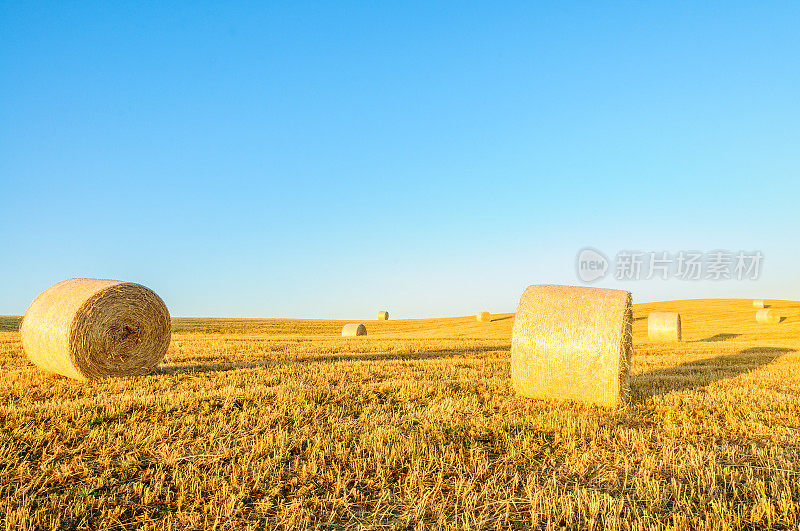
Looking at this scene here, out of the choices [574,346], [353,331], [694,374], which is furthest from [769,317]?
[574,346]

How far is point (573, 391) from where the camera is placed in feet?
26.5

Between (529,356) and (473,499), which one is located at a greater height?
(529,356)

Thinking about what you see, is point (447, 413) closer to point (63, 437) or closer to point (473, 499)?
point (473, 499)

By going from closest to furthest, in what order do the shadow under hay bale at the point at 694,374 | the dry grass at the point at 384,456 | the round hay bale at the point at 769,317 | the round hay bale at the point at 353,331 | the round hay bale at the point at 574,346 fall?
the dry grass at the point at 384,456
the round hay bale at the point at 574,346
the shadow under hay bale at the point at 694,374
the round hay bale at the point at 353,331
the round hay bale at the point at 769,317

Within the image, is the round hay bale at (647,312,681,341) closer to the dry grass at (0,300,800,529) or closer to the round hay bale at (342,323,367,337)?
the round hay bale at (342,323,367,337)

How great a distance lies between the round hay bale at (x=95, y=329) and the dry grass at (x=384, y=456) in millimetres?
787

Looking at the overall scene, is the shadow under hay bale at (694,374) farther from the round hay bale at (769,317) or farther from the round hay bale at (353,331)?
the round hay bale at (769,317)

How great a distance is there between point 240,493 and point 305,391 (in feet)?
12.3

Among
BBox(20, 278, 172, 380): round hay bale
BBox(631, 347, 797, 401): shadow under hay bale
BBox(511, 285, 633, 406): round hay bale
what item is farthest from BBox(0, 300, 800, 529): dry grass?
BBox(20, 278, 172, 380): round hay bale

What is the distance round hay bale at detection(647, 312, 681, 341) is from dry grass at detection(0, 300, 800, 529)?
52.2 ft

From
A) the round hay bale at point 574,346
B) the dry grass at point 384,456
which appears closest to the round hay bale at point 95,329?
the dry grass at point 384,456

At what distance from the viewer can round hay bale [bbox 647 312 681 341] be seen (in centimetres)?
2355

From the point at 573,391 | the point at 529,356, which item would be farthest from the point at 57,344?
the point at 573,391

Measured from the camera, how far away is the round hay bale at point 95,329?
377 inches
